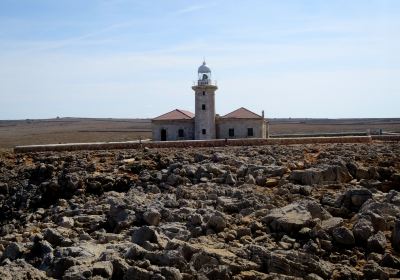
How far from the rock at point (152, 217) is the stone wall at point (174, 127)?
2146 cm

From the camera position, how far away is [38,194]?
21453 mm

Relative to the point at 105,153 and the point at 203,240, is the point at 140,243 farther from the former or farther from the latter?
the point at 105,153

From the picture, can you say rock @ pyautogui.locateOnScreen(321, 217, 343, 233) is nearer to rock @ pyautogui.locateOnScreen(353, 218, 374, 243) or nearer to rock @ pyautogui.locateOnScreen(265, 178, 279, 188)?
rock @ pyautogui.locateOnScreen(353, 218, 374, 243)

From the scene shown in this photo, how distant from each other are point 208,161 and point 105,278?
13.1 metres

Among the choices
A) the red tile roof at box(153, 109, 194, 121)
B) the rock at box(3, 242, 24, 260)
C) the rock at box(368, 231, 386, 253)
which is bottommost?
the rock at box(3, 242, 24, 260)

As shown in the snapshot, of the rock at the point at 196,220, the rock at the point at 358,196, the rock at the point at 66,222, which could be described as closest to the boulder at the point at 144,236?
the rock at the point at 196,220

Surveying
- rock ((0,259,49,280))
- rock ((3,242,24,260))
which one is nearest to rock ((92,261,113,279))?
rock ((0,259,49,280))

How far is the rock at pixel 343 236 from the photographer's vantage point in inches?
434

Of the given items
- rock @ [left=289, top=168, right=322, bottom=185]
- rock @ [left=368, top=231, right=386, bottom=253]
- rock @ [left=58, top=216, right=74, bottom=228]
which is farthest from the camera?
rock @ [left=289, top=168, right=322, bottom=185]

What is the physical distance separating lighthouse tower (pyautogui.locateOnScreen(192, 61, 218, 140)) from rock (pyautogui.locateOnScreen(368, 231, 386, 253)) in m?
23.9

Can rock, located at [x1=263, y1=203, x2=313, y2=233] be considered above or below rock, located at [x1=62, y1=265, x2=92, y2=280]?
above

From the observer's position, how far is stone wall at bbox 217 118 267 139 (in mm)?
34906

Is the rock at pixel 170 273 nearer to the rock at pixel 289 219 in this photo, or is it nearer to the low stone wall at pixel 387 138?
the rock at pixel 289 219

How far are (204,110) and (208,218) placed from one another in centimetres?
2208
